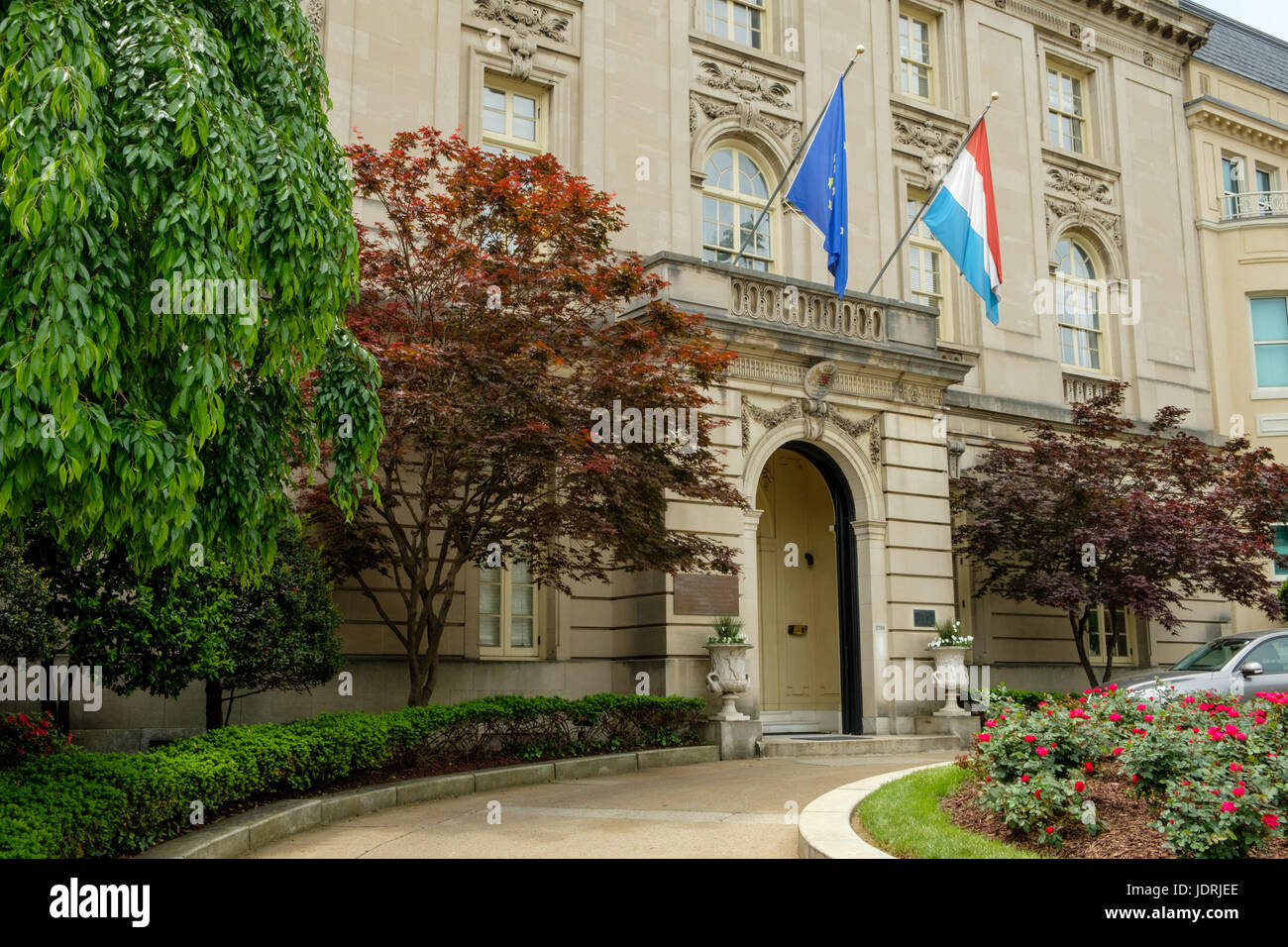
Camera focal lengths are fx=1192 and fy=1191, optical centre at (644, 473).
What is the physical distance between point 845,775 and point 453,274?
26.3 feet

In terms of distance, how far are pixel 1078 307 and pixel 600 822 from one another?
2200cm

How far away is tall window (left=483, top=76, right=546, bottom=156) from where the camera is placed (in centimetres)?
2088

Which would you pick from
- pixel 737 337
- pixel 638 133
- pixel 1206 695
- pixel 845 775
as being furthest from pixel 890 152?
pixel 1206 695

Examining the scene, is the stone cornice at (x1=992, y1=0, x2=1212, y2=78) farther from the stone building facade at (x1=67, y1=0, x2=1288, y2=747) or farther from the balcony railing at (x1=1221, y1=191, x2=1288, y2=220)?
the balcony railing at (x1=1221, y1=191, x2=1288, y2=220)

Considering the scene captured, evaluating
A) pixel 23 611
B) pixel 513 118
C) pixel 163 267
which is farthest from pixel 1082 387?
pixel 163 267

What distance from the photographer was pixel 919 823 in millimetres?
8906

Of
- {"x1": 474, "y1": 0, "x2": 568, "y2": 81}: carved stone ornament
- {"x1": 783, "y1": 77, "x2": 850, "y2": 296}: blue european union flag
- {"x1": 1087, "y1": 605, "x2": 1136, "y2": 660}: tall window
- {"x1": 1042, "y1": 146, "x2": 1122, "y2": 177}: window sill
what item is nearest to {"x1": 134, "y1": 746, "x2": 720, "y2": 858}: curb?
{"x1": 783, "y1": 77, "x2": 850, "y2": 296}: blue european union flag

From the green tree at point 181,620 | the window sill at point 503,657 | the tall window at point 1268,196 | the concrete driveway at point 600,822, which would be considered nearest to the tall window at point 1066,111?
the tall window at point 1268,196

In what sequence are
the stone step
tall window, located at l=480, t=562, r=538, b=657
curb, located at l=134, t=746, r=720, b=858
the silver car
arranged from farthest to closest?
tall window, located at l=480, t=562, r=538, b=657
the stone step
the silver car
curb, located at l=134, t=746, r=720, b=858

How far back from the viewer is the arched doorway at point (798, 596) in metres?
22.0

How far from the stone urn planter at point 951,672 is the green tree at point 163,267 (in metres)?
13.5

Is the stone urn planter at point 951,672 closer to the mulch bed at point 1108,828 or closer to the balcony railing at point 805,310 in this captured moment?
the balcony railing at point 805,310

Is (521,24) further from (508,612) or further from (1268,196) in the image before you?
(1268,196)

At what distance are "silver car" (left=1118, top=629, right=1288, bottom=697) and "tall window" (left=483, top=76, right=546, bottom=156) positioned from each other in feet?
43.4
